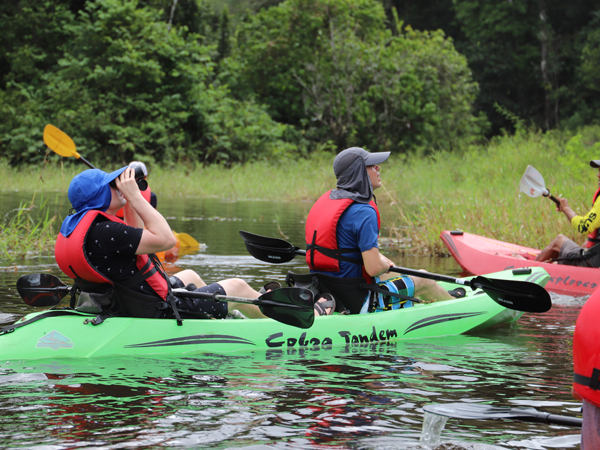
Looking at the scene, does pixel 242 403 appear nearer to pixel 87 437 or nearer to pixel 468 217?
pixel 87 437

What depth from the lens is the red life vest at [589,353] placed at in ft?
6.00

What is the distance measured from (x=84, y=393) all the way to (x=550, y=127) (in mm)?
31835

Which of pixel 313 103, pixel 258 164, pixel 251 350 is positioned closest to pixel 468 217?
pixel 251 350

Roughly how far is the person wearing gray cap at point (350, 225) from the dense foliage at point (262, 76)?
1831 cm

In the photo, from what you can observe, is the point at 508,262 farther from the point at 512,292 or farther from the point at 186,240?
the point at 186,240

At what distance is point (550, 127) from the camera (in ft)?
107

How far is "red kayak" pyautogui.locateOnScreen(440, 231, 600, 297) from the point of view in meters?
6.94

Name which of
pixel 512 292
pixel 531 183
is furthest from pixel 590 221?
pixel 512 292

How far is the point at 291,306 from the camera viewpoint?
4488 millimetres

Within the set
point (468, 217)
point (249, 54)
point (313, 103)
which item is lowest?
point (468, 217)

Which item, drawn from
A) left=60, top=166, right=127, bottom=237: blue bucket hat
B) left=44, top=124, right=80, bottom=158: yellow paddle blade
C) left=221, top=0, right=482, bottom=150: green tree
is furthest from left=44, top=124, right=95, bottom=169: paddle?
left=221, top=0, right=482, bottom=150: green tree

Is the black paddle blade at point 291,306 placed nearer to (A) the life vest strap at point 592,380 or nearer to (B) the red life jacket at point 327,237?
(B) the red life jacket at point 327,237

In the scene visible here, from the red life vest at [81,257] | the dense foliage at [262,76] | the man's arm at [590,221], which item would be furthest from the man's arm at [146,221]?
the dense foliage at [262,76]

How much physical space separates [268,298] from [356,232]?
A: 0.76 metres
